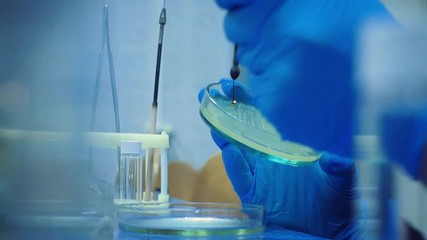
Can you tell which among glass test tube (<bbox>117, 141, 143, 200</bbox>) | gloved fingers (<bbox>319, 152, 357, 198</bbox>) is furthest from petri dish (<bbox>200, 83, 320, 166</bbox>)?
glass test tube (<bbox>117, 141, 143, 200</bbox>)

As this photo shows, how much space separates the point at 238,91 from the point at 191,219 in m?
0.32

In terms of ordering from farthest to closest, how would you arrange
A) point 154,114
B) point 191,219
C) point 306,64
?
point 154,114 < point 306,64 < point 191,219

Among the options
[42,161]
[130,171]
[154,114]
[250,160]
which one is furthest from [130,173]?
[42,161]

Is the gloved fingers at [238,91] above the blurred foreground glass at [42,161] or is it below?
above

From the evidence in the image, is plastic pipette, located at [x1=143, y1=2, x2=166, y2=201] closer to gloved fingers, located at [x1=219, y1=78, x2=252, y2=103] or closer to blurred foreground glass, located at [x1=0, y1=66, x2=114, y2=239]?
gloved fingers, located at [x1=219, y1=78, x2=252, y2=103]

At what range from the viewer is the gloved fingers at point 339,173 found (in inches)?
36.6

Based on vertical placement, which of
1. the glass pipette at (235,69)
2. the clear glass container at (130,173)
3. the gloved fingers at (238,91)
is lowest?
the clear glass container at (130,173)

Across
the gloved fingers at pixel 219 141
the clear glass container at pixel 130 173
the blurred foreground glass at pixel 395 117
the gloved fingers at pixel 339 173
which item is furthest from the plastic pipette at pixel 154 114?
the blurred foreground glass at pixel 395 117

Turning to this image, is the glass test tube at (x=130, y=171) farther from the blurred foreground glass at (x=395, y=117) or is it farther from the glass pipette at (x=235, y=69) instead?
the blurred foreground glass at (x=395, y=117)

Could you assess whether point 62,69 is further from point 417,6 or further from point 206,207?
point 417,6

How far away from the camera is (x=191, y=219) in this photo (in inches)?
35.3

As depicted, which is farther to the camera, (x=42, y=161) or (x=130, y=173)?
(x=130, y=173)

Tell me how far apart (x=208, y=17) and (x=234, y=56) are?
119 mm

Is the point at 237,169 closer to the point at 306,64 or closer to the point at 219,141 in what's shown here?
the point at 219,141
